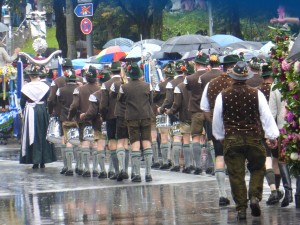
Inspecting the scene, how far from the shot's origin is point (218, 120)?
9.71 meters

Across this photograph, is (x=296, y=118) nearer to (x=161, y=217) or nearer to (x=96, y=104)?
(x=161, y=217)

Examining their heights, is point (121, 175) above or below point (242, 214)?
above

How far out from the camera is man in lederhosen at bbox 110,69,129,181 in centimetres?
1481

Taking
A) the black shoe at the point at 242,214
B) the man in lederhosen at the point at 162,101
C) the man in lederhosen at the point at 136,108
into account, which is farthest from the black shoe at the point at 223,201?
the man in lederhosen at the point at 162,101

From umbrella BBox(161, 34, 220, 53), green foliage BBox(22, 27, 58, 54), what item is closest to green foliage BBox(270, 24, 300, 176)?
umbrella BBox(161, 34, 220, 53)

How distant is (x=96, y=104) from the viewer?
1533cm

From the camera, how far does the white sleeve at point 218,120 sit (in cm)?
959

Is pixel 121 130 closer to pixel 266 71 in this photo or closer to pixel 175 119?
pixel 175 119

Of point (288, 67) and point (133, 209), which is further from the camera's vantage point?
point (133, 209)

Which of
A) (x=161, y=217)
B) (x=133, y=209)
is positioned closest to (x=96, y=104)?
(x=133, y=209)

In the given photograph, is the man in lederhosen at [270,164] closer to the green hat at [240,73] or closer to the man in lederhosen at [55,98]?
the green hat at [240,73]

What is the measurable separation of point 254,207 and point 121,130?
5.64 meters

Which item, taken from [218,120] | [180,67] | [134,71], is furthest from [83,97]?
[218,120]

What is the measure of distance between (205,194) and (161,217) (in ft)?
8.30
